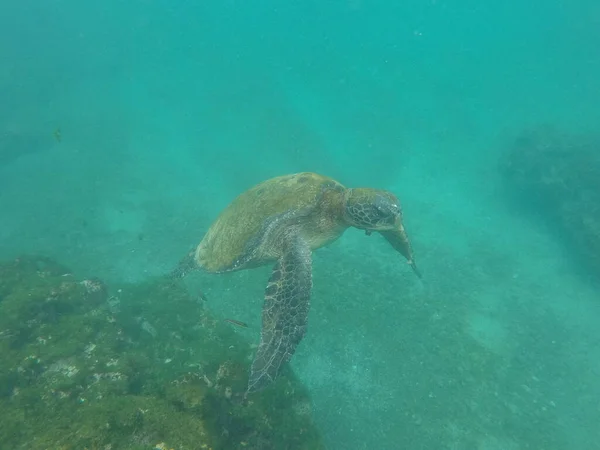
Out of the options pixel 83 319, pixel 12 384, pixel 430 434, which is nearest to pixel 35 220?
pixel 83 319

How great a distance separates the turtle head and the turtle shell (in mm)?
715

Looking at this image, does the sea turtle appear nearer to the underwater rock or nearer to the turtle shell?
the turtle shell

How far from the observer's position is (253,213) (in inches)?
241

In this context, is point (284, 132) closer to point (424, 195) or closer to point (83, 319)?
point (424, 195)

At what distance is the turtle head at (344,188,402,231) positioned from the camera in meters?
5.42

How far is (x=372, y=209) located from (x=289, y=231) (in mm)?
1472

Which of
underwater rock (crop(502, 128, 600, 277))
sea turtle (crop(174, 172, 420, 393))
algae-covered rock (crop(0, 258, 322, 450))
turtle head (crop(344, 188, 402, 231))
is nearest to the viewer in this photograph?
algae-covered rock (crop(0, 258, 322, 450))

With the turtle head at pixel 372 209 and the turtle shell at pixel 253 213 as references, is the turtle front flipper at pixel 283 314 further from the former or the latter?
the turtle head at pixel 372 209

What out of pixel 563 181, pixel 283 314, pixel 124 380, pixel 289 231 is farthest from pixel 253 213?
pixel 563 181

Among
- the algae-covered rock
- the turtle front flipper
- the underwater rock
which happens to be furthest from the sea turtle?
the underwater rock

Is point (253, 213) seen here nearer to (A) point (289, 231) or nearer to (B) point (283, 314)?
(A) point (289, 231)

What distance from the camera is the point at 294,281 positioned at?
5.04m

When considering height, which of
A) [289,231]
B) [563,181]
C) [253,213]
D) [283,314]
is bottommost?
[563,181]

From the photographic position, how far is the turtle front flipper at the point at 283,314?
4.21 meters
